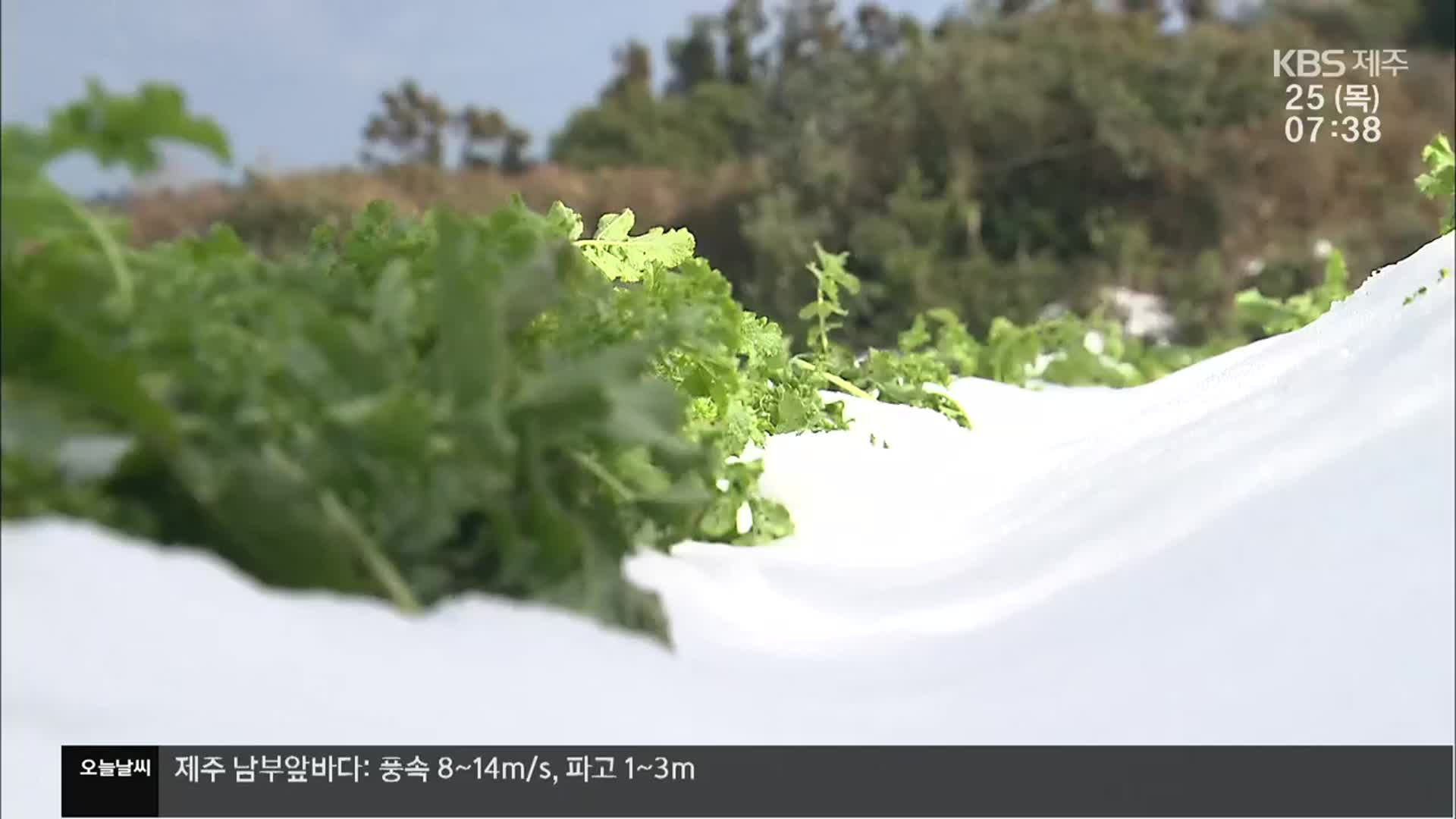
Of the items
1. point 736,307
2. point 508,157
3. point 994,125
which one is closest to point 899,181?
point 994,125

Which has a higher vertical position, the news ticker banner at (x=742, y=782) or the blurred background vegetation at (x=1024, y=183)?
the blurred background vegetation at (x=1024, y=183)

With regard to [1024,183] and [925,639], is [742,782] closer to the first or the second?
[925,639]

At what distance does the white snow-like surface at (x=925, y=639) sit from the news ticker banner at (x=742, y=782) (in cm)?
1

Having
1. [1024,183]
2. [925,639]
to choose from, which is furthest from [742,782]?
[1024,183]

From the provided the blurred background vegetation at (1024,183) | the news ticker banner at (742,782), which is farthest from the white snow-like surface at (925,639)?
the blurred background vegetation at (1024,183)

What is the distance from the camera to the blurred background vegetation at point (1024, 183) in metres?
8.01

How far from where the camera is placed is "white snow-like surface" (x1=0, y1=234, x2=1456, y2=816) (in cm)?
74

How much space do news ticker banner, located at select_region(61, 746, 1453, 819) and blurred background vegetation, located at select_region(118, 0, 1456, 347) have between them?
667 centimetres

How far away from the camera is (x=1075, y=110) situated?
344 inches

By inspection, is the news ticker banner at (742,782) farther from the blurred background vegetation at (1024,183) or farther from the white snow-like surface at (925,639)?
the blurred background vegetation at (1024,183)

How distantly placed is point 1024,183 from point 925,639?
8242 millimetres

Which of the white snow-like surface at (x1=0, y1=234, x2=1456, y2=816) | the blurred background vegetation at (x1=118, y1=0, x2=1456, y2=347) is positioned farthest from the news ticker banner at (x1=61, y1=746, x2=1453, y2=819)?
the blurred background vegetation at (x1=118, y1=0, x2=1456, y2=347)

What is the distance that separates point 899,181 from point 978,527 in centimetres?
780

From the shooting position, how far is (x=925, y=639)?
0.96 m
